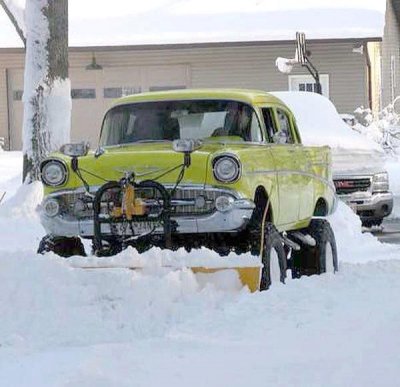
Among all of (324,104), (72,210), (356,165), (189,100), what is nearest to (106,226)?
(72,210)

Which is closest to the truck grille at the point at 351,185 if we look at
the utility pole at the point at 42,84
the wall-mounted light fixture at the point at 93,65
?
the utility pole at the point at 42,84

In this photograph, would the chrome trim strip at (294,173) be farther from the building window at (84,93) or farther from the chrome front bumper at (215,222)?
the building window at (84,93)

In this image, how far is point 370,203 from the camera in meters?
15.4

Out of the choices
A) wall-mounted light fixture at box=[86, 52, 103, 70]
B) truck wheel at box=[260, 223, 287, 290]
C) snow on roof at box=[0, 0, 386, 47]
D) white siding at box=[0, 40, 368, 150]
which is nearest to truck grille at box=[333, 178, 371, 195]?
truck wheel at box=[260, 223, 287, 290]

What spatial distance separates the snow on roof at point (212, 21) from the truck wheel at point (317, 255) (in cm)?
1671

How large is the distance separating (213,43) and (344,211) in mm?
12673

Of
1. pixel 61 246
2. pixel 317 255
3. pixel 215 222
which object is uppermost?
pixel 215 222

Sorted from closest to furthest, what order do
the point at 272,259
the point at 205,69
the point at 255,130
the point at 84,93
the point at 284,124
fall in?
the point at 272,259, the point at 255,130, the point at 284,124, the point at 205,69, the point at 84,93

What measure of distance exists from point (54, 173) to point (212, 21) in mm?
20124

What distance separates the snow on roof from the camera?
2589 centimetres

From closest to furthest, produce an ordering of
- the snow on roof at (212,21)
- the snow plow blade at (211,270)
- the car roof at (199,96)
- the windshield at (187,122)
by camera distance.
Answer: the snow plow blade at (211,270), the windshield at (187,122), the car roof at (199,96), the snow on roof at (212,21)

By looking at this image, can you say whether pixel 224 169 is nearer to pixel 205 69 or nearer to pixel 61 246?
pixel 61 246

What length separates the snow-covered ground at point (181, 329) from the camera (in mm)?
5090

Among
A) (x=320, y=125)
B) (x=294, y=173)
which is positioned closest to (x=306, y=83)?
(x=320, y=125)
